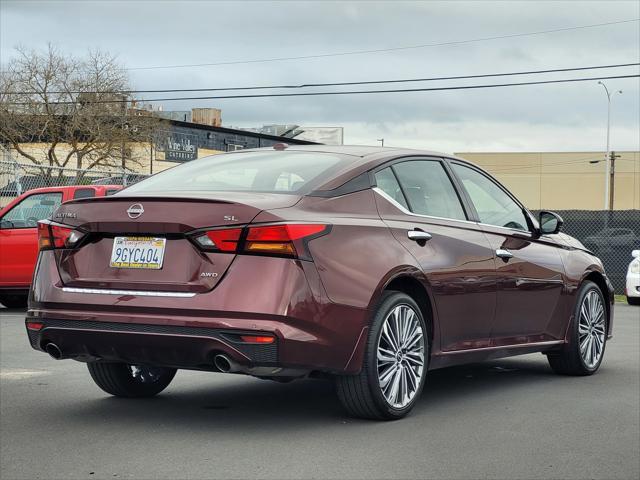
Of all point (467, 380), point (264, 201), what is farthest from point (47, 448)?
point (467, 380)

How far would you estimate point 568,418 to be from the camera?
666cm

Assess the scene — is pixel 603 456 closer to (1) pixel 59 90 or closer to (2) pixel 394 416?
(2) pixel 394 416

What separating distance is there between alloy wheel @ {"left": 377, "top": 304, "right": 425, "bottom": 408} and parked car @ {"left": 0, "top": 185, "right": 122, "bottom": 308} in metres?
9.08

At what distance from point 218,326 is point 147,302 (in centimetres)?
45

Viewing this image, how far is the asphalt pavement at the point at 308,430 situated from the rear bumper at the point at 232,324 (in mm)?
462

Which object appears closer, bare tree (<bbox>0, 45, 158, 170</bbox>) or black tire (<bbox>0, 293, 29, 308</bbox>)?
black tire (<bbox>0, 293, 29, 308</bbox>)

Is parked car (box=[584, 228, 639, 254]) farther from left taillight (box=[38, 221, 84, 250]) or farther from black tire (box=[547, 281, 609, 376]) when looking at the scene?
left taillight (box=[38, 221, 84, 250])

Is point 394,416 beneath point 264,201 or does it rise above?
beneath

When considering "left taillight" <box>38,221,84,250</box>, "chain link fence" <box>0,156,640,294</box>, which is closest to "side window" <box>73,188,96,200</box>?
"chain link fence" <box>0,156,640,294</box>

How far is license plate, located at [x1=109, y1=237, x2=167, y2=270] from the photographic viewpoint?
5.84 m

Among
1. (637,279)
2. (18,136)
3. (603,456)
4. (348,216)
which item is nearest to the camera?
(603,456)

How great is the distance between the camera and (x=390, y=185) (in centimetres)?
675

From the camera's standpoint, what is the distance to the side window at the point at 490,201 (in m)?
7.63

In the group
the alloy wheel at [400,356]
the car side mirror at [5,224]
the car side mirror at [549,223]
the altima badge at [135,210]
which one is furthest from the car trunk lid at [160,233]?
the car side mirror at [5,224]
